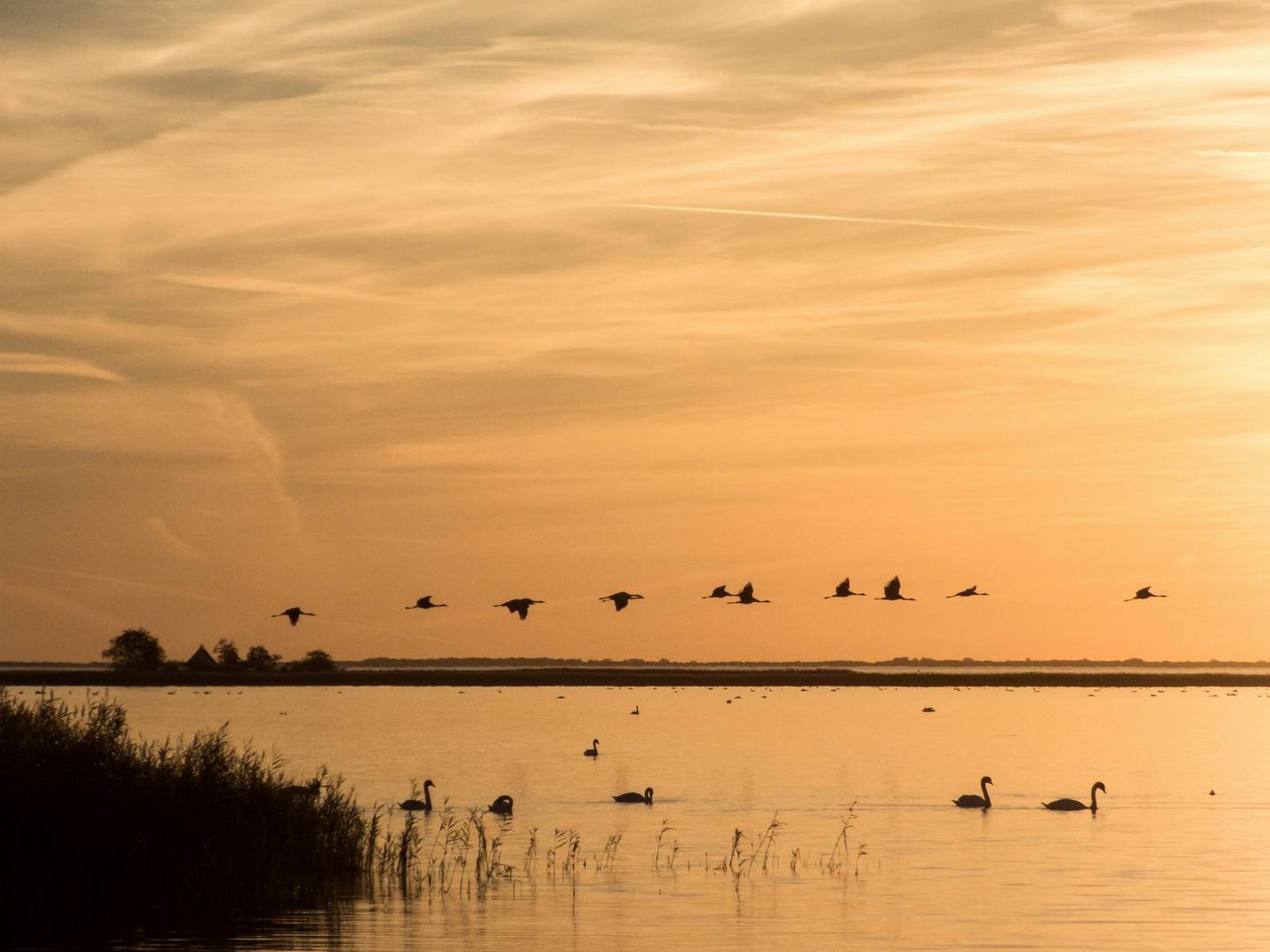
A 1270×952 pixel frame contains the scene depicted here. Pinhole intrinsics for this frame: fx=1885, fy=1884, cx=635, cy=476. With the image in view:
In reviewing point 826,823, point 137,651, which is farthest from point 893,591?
point 137,651

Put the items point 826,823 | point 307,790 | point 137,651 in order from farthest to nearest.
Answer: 1. point 137,651
2. point 826,823
3. point 307,790

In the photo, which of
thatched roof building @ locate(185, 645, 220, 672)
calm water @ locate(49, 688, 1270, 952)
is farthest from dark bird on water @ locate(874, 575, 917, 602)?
thatched roof building @ locate(185, 645, 220, 672)

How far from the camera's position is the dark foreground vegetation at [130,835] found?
3122cm

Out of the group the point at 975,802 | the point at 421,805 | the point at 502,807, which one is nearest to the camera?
the point at 421,805

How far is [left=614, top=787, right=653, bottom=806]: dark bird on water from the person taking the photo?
53.6 metres

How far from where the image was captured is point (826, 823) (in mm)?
49312

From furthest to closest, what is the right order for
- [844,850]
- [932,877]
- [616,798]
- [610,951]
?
[616,798] < [844,850] < [932,877] < [610,951]

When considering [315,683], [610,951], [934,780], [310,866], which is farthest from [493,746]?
[315,683]

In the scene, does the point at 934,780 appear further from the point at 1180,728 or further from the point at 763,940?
the point at 1180,728

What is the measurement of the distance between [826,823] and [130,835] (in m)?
22.0

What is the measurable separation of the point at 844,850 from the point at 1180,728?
70859mm

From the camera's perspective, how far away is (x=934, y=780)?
65.3 m

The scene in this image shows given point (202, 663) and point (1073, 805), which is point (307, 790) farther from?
point (202, 663)

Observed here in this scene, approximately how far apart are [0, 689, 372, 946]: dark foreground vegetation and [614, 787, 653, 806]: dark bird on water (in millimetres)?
19004
